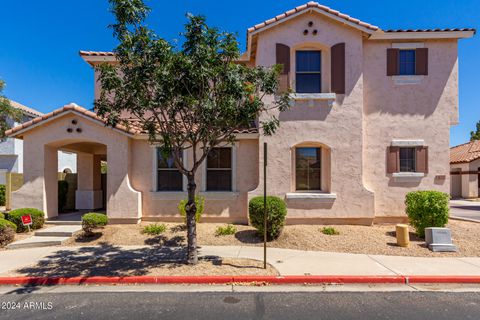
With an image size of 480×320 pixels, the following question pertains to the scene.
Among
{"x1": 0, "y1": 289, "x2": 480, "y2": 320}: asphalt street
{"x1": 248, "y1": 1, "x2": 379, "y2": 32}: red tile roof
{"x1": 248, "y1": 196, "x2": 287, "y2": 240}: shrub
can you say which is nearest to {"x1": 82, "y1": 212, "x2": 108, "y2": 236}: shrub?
{"x1": 0, "y1": 289, "x2": 480, "y2": 320}: asphalt street

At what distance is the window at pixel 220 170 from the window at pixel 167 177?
1158mm

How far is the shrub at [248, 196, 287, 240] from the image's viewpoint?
27.0ft

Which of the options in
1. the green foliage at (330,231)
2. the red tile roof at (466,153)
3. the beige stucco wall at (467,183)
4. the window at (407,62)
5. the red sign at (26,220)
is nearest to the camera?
the green foliage at (330,231)

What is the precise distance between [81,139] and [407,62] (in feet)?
41.9

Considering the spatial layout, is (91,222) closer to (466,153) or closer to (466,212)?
(466,212)

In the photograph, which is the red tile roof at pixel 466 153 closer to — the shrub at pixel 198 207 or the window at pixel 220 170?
the window at pixel 220 170

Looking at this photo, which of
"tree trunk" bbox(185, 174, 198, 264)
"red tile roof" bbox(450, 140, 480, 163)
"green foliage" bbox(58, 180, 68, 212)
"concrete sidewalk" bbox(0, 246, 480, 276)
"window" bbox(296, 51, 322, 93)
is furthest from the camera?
"red tile roof" bbox(450, 140, 480, 163)

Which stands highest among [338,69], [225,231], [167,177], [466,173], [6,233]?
[338,69]

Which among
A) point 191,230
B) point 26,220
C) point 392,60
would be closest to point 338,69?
point 392,60

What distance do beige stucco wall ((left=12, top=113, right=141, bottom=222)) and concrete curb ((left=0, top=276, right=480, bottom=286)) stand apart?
4.26 metres

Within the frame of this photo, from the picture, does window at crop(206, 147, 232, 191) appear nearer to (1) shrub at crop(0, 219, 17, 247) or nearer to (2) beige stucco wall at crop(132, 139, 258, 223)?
(2) beige stucco wall at crop(132, 139, 258, 223)

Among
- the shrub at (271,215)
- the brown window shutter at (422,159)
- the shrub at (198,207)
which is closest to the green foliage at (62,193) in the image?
the shrub at (198,207)

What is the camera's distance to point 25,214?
9.34 metres

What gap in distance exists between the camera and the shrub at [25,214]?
9.29 metres
